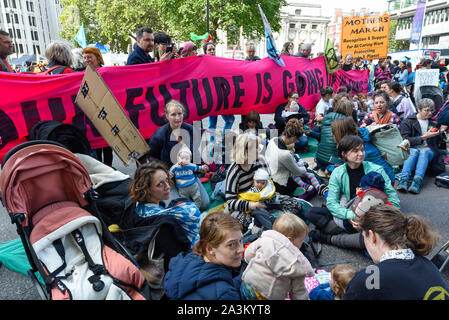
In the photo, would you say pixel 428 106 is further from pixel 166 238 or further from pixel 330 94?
pixel 166 238

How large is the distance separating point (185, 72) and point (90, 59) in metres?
1.51

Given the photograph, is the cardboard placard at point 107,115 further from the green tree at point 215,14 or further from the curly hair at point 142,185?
the green tree at point 215,14

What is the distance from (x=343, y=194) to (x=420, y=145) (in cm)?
265

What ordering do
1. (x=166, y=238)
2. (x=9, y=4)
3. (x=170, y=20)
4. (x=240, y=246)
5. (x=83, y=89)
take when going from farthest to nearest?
(x=9, y=4)
(x=170, y=20)
(x=83, y=89)
(x=166, y=238)
(x=240, y=246)

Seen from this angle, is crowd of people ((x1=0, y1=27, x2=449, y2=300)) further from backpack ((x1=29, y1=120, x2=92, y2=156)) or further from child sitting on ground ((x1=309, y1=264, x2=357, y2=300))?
backpack ((x1=29, y1=120, x2=92, y2=156))

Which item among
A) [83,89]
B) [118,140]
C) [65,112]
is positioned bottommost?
[118,140]

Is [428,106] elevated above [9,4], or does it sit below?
below

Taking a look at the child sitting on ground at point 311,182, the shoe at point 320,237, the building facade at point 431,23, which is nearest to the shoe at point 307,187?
the child sitting on ground at point 311,182

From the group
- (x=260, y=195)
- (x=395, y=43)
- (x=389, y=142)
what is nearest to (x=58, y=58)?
(x=260, y=195)

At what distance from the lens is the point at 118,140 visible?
12.2ft

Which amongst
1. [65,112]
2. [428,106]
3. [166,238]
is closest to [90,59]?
[65,112]

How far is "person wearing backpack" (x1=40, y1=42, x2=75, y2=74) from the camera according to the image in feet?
13.9

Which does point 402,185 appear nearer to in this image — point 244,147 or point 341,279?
point 244,147

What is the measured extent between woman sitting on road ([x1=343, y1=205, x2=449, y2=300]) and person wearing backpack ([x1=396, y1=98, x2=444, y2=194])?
3445mm
